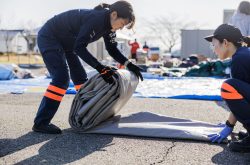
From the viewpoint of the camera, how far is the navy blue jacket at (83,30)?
3562 millimetres

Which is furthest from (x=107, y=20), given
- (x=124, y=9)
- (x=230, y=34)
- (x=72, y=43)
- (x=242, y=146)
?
(x=242, y=146)

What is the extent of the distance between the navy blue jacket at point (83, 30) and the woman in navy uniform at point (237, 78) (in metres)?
1.06

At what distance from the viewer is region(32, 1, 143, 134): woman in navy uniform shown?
3.60m

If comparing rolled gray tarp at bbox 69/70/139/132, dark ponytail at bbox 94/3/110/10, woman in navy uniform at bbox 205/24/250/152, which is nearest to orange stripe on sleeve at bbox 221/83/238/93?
woman in navy uniform at bbox 205/24/250/152

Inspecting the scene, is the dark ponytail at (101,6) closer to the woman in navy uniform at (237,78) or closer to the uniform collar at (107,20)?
the uniform collar at (107,20)

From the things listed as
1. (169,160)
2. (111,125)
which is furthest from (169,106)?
(169,160)

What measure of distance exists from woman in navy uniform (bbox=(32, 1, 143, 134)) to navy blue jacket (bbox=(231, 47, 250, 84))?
3.43 ft

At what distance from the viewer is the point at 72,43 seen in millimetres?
4074

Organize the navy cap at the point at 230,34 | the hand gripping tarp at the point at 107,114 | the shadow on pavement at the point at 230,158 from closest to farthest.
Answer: the shadow on pavement at the point at 230,158, the navy cap at the point at 230,34, the hand gripping tarp at the point at 107,114

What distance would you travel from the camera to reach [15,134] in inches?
149

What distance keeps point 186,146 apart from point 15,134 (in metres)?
1.63

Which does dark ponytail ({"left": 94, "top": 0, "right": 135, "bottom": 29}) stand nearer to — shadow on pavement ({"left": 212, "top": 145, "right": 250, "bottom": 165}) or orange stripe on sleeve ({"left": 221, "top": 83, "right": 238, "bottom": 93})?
orange stripe on sleeve ({"left": 221, "top": 83, "right": 238, "bottom": 93})

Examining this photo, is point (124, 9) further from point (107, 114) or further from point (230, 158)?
point (230, 158)

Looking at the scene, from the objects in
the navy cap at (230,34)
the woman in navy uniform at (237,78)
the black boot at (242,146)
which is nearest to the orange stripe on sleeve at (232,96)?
the woman in navy uniform at (237,78)
